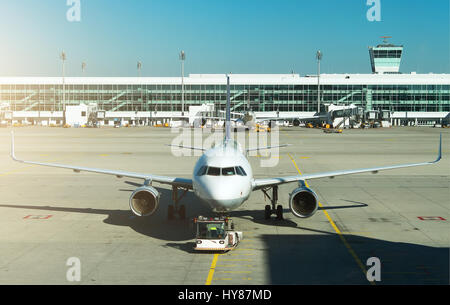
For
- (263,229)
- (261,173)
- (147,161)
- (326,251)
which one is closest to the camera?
(326,251)

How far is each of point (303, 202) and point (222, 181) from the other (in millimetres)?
5000

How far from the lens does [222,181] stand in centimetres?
2056

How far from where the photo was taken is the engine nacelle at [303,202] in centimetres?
2331

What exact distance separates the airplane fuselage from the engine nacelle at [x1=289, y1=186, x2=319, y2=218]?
8.37 ft

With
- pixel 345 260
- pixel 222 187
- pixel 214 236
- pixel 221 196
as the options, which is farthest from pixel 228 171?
pixel 345 260

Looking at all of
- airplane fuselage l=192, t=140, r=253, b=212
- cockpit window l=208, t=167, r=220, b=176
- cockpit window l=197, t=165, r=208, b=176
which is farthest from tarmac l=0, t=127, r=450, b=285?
cockpit window l=208, t=167, r=220, b=176

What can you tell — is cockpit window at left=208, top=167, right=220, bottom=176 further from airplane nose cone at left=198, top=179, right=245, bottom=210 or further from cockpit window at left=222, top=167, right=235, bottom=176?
airplane nose cone at left=198, top=179, right=245, bottom=210

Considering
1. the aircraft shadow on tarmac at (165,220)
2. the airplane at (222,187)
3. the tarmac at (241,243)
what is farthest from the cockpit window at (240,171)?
the aircraft shadow on tarmac at (165,220)

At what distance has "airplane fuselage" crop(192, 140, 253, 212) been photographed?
66.5 feet

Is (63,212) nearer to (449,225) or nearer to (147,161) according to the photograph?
(449,225)

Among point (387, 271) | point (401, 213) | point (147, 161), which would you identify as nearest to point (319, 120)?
point (147, 161)

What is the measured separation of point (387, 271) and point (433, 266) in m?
1.84
